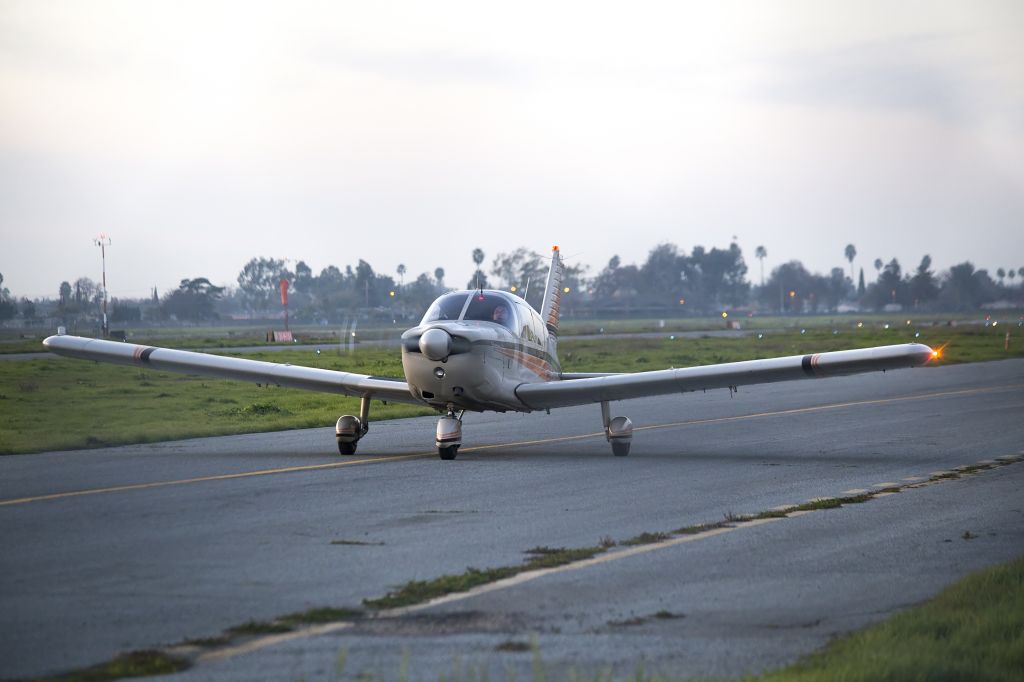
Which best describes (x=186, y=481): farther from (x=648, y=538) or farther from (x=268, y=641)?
(x=268, y=641)

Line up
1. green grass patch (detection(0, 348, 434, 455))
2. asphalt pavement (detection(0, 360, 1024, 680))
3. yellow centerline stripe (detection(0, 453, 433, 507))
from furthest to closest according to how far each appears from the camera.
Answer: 1. green grass patch (detection(0, 348, 434, 455))
2. yellow centerline stripe (detection(0, 453, 433, 507))
3. asphalt pavement (detection(0, 360, 1024, 680))

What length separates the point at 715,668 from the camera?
6.37 meters

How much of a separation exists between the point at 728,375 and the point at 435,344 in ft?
14.9

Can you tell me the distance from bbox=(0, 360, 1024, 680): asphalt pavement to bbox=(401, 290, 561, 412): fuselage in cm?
96

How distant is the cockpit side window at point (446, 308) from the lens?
63.7 ft

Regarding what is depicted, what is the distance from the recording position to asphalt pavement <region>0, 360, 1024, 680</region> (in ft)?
22.4

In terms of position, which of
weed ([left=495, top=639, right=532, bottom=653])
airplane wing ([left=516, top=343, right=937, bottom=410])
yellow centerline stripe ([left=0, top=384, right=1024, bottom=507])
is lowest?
yellow centerline stripe ([left=0, top=384, right=1024, bottom=507])

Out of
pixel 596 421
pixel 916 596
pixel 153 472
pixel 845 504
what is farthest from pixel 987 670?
pixel 596 421

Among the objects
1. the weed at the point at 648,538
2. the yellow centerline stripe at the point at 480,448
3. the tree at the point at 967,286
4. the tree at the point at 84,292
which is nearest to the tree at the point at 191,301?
the tree at the point at 84,292

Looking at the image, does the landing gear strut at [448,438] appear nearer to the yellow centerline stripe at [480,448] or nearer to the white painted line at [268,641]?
the yellow centerline stripe at [480,448]

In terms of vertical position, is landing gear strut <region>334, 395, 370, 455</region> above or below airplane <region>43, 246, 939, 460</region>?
below

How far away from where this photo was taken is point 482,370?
18531 millimetres

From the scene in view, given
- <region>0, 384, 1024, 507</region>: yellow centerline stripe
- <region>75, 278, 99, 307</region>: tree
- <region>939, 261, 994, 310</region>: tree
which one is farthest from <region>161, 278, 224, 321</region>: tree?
<region>0, 384, 1024, 507</region>: yellow centerline stripe

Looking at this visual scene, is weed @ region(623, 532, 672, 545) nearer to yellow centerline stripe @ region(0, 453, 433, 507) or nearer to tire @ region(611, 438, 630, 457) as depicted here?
yellow centerline stripe @ region(0, 453, 433, 507)
